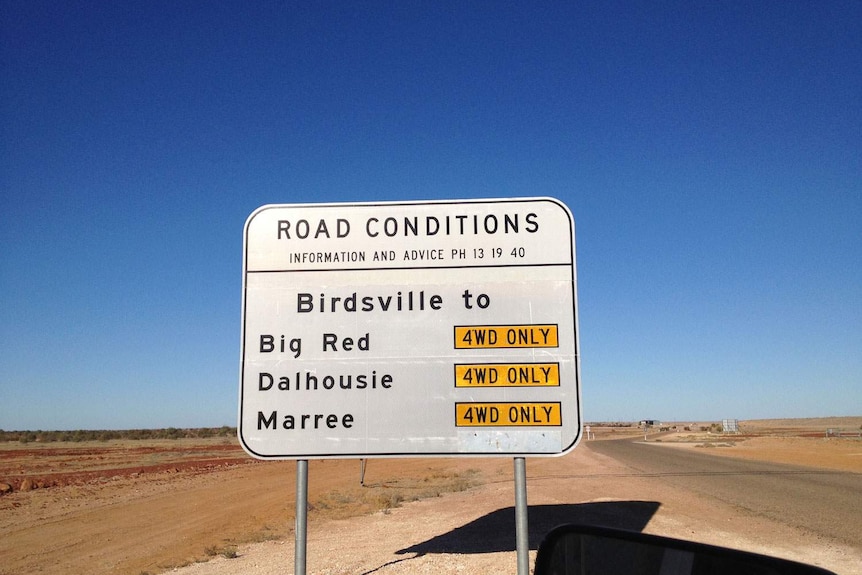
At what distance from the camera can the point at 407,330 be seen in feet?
14.1

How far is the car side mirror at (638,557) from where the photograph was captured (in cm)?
136

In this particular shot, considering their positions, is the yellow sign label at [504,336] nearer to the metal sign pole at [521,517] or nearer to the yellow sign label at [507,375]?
the yellow sign label at [507,375]

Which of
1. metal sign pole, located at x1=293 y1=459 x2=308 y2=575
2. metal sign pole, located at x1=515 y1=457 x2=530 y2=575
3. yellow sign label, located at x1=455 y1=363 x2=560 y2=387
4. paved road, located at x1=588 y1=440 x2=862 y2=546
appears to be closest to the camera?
metal sign pole, located at x1=515 y1=457 x2=530 y2=575

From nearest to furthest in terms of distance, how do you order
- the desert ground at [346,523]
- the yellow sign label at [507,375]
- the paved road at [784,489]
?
the yellow sign label at [507,375], the desert ground at [346,523], the paved road at [784,489]

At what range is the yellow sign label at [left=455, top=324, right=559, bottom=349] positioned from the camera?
4.19 metres

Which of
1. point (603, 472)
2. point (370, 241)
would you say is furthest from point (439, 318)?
point (603, 472)

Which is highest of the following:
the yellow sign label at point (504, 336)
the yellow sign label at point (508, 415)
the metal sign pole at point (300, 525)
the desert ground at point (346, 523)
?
the yellow sign label at point (504, 336)

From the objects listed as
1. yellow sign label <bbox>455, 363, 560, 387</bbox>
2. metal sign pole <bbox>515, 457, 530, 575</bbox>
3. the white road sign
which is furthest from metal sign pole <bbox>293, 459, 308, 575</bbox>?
metal sign pole <bbox>515, 457, 530, 575</bbox>

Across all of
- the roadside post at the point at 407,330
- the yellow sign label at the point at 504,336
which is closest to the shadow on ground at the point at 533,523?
the roadside post at the point at 407,330

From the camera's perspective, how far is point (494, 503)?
48.0ft

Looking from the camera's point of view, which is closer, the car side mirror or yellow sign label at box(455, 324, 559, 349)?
the car side mirror

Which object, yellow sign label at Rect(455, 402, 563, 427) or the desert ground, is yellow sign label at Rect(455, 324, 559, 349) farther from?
the desert ground

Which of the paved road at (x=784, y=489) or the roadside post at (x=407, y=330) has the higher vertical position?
the roadside post at (x=407, y=330)

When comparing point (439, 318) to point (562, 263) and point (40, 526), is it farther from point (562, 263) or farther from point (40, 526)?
point (40, 526)
